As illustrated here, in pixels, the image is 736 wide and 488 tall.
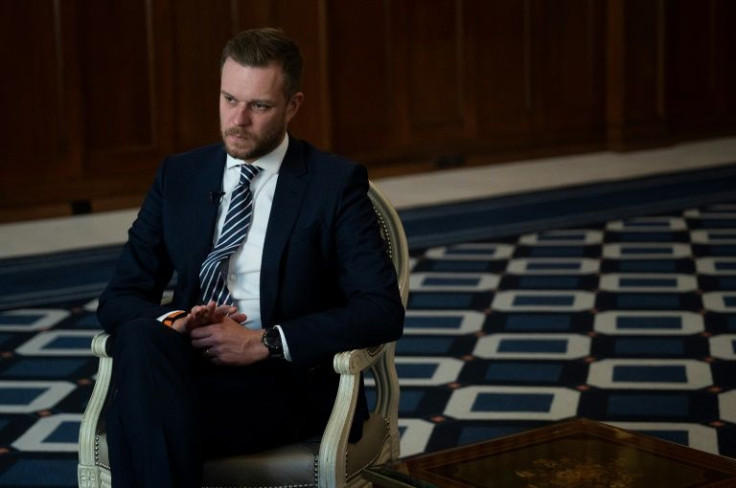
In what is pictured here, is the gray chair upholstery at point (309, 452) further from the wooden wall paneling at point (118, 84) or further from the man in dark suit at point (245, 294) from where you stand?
the wooden wall paneling at point (118, 84)

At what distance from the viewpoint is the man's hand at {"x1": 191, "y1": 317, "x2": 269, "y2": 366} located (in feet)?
9.07

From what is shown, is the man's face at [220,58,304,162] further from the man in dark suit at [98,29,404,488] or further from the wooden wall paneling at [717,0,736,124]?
the wooden wall paneling at [717,0,736,124]

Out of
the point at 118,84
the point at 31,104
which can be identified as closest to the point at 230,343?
the point at 31,104

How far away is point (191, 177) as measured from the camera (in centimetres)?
304

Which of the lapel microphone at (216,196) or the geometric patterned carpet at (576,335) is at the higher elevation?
the lapel microphone at (216,196)

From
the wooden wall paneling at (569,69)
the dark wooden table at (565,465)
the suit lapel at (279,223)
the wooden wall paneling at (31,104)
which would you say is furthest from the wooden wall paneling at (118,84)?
the dark wooden table at (565,465)

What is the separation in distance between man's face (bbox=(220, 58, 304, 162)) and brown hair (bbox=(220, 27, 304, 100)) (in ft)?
0.04

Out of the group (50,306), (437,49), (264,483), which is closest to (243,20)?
(437,49)

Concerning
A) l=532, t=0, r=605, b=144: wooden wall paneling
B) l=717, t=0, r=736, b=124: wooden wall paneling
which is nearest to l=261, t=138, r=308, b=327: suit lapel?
l=532, t=0, r=605, b=144: wooden wall paneling

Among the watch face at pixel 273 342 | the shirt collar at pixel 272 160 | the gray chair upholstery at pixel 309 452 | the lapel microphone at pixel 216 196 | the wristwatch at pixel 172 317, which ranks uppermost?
the shirt collar at pixel 272 160

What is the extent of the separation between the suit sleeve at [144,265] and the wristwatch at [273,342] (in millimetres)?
280

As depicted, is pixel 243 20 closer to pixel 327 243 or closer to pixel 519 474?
pixel 327 243

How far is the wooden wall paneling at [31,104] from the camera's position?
757 cm

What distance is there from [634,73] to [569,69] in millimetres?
483
